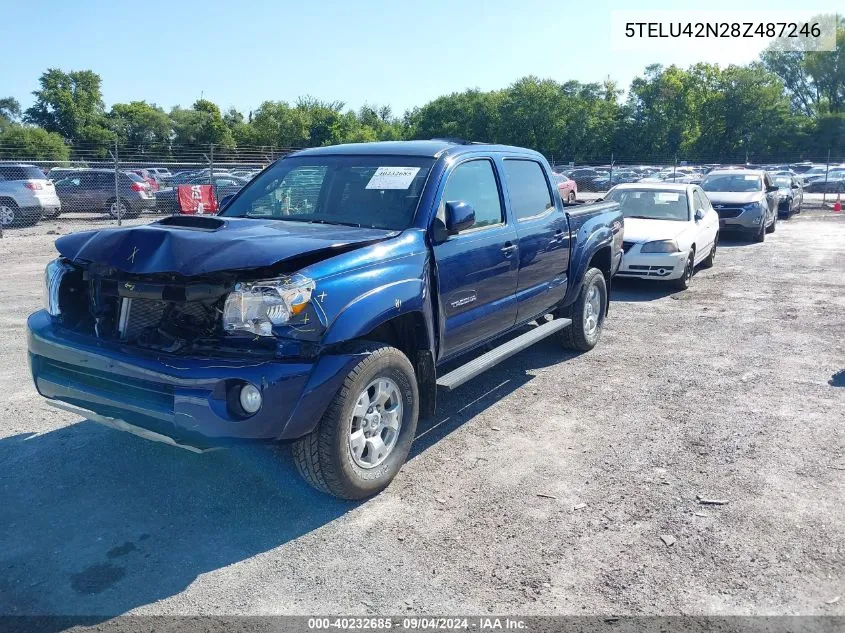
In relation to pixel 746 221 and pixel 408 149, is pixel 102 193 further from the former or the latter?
pixel 408 149

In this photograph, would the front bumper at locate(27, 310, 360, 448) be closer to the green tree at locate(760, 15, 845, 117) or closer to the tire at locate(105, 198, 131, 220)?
the tire at locate(105, 198, 131, 220)

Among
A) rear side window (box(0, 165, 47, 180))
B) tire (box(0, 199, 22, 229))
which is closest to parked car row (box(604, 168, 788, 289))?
rear side window (box(0, 165, 47, 180))

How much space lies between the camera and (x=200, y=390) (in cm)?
336

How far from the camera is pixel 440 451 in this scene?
469cm

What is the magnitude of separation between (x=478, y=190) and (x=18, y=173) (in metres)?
16.9

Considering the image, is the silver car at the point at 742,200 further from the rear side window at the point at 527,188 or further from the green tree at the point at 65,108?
the green tree at the point at 65,108

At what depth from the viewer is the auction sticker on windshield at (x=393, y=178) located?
4.75 m

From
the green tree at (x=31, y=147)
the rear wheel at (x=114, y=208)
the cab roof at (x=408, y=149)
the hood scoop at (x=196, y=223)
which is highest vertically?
the green tree at (x=31, y=147)

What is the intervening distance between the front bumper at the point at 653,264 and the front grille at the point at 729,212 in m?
6.65

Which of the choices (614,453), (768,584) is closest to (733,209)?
(614,453)

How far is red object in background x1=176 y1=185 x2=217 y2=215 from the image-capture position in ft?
62.9

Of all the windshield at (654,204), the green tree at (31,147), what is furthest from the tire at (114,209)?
the windshield at (654,204)

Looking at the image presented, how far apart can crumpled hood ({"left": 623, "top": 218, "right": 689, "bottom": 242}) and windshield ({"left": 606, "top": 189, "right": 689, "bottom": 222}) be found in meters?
0.23

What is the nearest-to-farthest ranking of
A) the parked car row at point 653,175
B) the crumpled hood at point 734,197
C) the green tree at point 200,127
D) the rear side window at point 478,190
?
the rear side window at point 478,190 < the crumpled hood at point 734,197 < the parked car row at point 653,175 < the green tree at point 200,127
